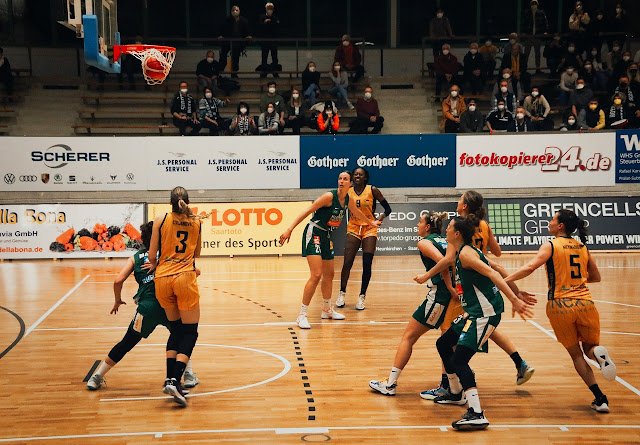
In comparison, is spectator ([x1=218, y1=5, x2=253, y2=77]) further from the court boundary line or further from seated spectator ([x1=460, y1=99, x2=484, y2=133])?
the court boundary line

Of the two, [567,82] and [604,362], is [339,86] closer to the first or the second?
[567,82]

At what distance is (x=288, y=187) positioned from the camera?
19.7 metres

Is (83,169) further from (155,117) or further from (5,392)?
(5,392)

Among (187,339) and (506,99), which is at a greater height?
(506,99)

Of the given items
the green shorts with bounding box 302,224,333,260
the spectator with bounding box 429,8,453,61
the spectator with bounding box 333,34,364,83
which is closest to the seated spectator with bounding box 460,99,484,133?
the spectator with bounding box 429,8,453,61

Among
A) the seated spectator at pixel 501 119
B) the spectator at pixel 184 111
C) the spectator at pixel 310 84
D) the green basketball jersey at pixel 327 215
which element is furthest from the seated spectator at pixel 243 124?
→ the green basketball jersey at pixel 327 215

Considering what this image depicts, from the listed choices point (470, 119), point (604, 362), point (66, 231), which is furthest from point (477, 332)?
point (470, 119)

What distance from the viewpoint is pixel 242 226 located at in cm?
1878

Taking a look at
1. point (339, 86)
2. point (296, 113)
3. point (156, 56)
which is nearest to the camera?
point (156, 56)

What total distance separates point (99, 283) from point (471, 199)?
32.0 feet

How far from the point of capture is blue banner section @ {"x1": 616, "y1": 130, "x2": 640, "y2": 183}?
1945 centimetres

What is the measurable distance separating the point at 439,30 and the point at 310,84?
5102 mm

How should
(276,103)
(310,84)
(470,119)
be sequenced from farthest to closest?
(310,84), (276,103), (470,119)

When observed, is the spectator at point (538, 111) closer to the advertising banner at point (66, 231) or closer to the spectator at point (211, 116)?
the spectator at point (211, 116)
